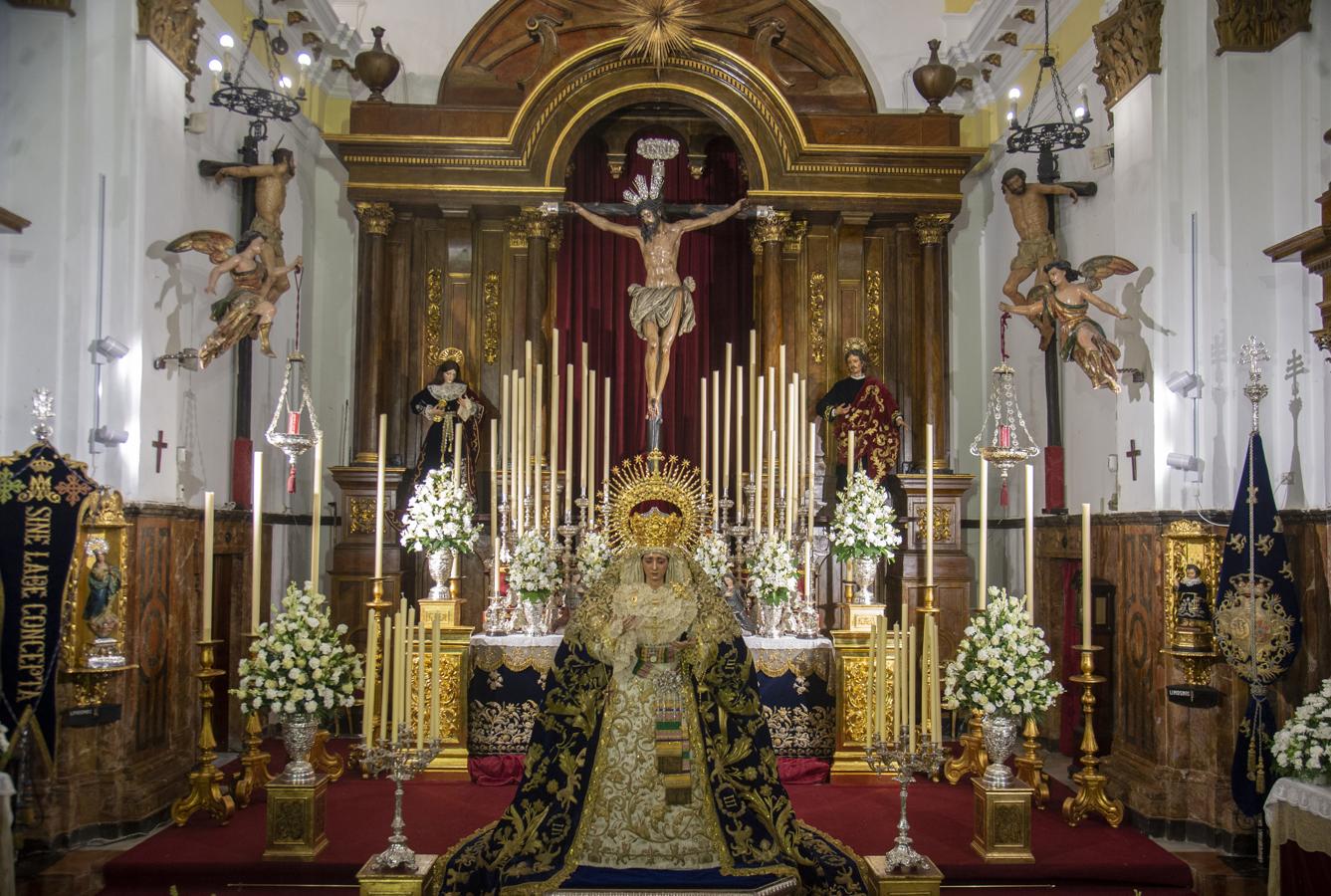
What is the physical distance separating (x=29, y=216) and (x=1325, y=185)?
8.91m

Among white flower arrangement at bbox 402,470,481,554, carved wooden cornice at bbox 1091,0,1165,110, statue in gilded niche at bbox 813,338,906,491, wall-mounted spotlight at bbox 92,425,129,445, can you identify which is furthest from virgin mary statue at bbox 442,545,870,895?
carved wooden cornice at bbox 1091,0,1165,110

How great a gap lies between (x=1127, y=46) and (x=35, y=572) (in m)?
8.50

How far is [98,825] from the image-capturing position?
7.88 metres

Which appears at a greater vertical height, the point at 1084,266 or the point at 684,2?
the point at 684,2

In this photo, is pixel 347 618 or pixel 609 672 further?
pixel 347 618

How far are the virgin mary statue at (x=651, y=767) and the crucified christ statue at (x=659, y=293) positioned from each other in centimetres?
486

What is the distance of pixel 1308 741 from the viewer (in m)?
6.70

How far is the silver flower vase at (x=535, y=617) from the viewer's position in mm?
9586

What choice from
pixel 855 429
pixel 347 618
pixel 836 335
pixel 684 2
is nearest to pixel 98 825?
pixel 347 618

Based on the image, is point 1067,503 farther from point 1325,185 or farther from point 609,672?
point 609,672

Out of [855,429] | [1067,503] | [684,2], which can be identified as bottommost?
[1067,503]

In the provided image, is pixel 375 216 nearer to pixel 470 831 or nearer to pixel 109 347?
pixel 109 347

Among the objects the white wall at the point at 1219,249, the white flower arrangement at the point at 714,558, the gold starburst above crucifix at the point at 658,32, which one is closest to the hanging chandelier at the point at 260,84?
the gold starburst above crucifix at the point at 658,32

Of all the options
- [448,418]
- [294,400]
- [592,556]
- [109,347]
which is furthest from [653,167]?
[109,347]
